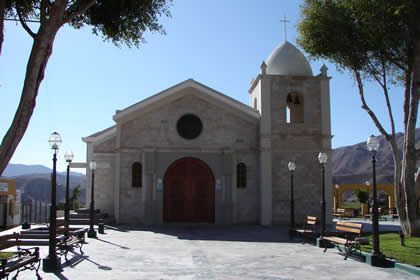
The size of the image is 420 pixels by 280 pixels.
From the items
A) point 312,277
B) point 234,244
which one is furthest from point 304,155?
point 312,277

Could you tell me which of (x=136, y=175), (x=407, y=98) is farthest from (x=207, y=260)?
(x=136, y=175)

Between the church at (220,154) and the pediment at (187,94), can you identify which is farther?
the pediment at (187,94)

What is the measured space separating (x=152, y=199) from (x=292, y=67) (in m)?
11.3

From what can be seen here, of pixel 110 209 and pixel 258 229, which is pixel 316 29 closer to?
pixel 258 229

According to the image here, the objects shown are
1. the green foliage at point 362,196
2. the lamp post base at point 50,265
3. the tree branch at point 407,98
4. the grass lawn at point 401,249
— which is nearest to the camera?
the lamp post base at point 50,265

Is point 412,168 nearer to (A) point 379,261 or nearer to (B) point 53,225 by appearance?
(A) point 379,261

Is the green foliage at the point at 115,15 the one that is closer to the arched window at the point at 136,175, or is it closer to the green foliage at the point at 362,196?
the arched window at the point at 136,175

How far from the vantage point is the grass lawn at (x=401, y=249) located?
35.5 ft

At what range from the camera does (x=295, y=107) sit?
24.7 metres

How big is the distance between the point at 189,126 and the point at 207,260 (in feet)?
40.4

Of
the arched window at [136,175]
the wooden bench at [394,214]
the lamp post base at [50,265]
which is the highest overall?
the arched window at [136,175]

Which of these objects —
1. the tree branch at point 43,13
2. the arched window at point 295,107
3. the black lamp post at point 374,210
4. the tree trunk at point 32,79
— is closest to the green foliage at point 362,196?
the arched window at point 295,107

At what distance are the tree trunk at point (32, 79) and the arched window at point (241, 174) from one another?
14672mm

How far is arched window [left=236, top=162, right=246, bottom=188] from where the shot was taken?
74.9 feet
